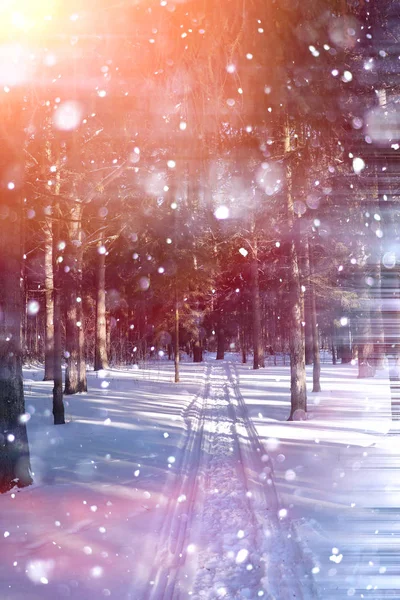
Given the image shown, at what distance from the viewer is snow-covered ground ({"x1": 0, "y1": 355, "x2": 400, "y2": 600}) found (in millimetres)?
4035

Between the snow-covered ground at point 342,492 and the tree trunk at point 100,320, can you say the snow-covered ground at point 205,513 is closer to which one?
the snow-covered ground at point 342,492

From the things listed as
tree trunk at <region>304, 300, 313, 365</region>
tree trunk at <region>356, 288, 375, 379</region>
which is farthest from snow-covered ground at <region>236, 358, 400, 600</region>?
tree trunk at <region>356, 288, 375, 379</region>

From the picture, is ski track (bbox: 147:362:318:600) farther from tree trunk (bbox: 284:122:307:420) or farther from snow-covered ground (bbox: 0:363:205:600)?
tree trunk (bbox: 284:122:307:420)

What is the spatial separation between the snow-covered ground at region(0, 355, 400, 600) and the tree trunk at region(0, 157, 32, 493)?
1.23 feet

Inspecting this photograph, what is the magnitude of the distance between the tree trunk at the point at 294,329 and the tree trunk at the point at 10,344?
23.1 feet

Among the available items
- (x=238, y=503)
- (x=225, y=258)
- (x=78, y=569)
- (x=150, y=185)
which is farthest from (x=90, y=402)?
(x=225, y=258)

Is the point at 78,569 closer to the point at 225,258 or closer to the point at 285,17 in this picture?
the point at 285,17

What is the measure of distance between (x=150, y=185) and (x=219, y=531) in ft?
35.5

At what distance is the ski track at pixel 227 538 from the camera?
3.87 metres

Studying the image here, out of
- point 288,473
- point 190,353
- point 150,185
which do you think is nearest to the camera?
point 288,473

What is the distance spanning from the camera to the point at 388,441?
961 cm

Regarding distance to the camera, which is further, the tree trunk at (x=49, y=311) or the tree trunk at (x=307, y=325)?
the tree trunk at (x=49, y=311)

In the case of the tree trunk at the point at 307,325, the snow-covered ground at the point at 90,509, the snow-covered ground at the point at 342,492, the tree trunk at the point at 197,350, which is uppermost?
the tree trunk at the point at 307,325

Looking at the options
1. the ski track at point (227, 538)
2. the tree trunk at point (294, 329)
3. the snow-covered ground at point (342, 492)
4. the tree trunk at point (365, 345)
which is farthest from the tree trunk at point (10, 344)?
the tree trunk at point (365, 345)
